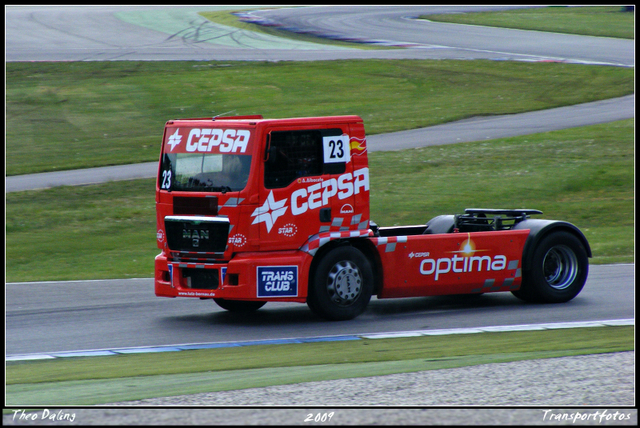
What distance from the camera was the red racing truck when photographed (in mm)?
10617

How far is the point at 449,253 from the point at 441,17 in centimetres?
4460

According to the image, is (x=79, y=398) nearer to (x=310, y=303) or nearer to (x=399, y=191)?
(x=310, y=303)

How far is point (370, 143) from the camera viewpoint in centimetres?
2745

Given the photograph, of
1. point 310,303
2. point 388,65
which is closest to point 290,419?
point 310,303

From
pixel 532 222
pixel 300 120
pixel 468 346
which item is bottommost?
pixel 468 346

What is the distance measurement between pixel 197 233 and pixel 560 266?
5165mm

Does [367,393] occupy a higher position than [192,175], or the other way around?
[192,175]

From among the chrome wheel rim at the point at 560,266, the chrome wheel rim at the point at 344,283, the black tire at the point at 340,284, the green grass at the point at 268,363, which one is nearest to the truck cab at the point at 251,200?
the black tire at the point at 340,284

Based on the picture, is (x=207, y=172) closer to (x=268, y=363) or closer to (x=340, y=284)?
(x=340, y=284)

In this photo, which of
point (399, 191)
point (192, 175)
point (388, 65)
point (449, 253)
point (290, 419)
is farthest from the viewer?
point (388, 65)

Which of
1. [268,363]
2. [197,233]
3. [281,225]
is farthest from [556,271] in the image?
[268,363]

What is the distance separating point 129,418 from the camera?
20.4 ft

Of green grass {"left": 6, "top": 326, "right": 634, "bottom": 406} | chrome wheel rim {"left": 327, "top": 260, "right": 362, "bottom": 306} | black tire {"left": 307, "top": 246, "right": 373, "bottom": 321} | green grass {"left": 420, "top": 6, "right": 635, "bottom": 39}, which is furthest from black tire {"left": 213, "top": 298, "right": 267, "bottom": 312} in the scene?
green grass {"left": 420, "top": 6, "right": 635, "bottom": 39}

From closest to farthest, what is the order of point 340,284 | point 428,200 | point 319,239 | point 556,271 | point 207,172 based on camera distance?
point 207,172, point 319,239, point 340,284, point 556,271, point 428,200
